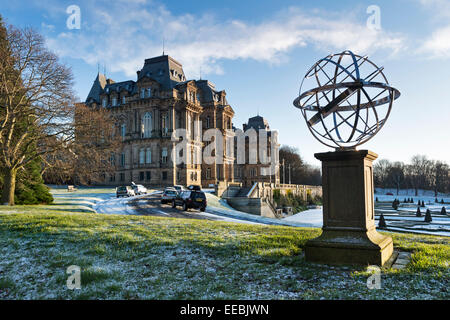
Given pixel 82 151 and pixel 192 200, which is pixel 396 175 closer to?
pixel 192 200

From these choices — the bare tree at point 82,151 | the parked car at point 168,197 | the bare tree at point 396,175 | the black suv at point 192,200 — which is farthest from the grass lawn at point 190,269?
the bare tree at point 396,175

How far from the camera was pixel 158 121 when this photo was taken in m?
55.7

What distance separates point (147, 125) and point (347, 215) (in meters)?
52.6

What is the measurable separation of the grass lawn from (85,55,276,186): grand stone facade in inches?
1725

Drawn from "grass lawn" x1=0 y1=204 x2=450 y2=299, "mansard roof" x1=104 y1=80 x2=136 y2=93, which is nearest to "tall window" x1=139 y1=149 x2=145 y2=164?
"mansard roof" x1=104 y1=80 x2=136 y2=93

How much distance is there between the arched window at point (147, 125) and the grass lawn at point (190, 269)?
46.5 metres

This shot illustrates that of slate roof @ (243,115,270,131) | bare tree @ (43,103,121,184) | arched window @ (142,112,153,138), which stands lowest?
bare tree @ (43,103,121,184)

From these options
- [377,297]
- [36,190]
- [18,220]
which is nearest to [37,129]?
[36,190]

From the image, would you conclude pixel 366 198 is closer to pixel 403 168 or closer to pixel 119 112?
pixel 119 112

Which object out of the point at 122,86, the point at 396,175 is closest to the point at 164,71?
the point at 122,86

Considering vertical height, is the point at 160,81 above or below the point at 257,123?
above

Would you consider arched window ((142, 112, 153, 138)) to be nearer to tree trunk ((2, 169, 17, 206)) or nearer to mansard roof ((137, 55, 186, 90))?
mansard roof ((137, 55, 186, 90))

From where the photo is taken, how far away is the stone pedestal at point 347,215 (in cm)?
706

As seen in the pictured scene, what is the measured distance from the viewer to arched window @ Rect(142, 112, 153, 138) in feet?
185
